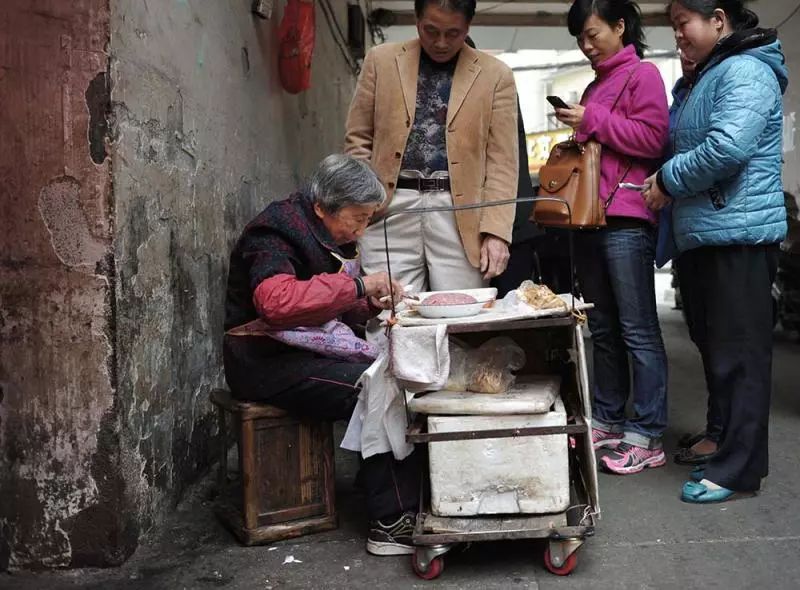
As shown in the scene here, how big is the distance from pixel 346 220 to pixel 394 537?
1.14 metres

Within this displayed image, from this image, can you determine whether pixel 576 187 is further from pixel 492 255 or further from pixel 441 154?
pixel 441 154

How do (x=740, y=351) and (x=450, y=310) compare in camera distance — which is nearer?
(x=450, y=310)

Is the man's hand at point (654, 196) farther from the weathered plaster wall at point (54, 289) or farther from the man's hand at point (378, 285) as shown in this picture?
the weathered plaster wall at point (54, 289)

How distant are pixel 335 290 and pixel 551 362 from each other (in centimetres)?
101

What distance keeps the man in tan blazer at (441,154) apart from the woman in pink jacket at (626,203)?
1.17 feet

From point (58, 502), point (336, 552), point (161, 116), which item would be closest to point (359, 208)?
point (161, 116)

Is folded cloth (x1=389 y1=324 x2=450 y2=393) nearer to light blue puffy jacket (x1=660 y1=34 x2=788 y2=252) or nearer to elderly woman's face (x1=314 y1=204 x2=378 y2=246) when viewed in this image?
elderly woman's face (x1=314 y1=204 x2=378 y2=246)

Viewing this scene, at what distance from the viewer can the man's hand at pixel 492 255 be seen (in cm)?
351

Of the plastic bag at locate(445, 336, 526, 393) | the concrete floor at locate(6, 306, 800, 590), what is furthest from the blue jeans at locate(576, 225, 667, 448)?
the plastic bag at locate(445, 336, 526, 393)

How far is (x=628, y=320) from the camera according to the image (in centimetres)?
357

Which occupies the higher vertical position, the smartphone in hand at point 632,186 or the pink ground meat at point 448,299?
the smartphone in hand at point 632,186

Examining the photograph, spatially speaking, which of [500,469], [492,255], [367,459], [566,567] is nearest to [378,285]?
[367,459]

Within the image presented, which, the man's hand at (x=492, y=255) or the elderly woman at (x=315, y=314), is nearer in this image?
the elderly woman at (x=315, y=314)

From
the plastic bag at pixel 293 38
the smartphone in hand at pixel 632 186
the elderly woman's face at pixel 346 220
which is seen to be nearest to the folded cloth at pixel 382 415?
the elderly woman's face at pixel 346 220
